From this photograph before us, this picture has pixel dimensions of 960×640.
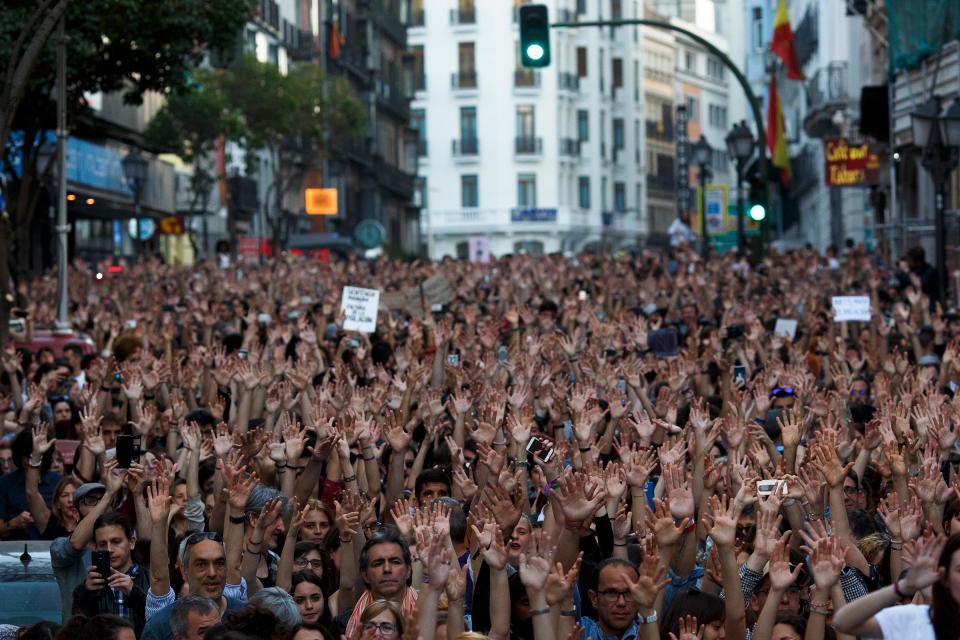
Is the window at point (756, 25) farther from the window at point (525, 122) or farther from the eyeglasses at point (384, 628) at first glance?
the eyeglasses at point (384, 628)

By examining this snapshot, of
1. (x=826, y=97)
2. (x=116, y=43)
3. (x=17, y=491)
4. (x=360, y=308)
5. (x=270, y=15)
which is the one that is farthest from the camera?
(x=270, y=15)

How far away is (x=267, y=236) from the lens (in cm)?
6962

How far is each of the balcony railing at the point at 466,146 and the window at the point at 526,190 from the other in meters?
2.44

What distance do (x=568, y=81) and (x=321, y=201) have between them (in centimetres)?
3187

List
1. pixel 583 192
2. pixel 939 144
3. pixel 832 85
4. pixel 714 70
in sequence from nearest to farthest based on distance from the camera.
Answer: pixel 939 144 → pixel 832 85 → pixel 583 192 → pixel 714 70

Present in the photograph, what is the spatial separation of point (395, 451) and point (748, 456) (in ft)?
6.05

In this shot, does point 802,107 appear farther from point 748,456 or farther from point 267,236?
point 748,456

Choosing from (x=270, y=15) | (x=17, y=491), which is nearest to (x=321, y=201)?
(x=270, y=15)

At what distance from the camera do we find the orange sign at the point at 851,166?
3959 centimetres

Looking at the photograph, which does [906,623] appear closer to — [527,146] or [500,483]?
[500,483]

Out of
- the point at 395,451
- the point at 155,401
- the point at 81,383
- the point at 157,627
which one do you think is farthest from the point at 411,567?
the point at 81,383

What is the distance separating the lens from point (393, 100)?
8869cm

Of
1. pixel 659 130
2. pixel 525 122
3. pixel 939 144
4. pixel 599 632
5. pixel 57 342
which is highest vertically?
pixel 659 130

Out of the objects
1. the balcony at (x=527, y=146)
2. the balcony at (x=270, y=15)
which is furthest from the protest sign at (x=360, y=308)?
the balcony at (x=527, y=146)
